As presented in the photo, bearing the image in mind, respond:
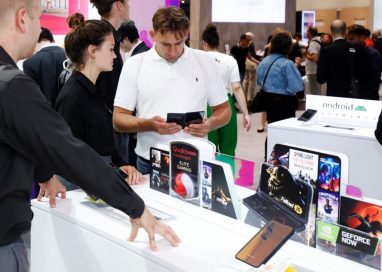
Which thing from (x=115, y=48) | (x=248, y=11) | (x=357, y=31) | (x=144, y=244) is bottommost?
(x=144, y=244)

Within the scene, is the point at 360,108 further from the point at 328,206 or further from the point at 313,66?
the point at 313,66

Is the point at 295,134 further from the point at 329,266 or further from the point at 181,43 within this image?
the point at 329,266

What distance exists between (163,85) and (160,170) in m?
0.60

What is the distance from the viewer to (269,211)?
1716 mm

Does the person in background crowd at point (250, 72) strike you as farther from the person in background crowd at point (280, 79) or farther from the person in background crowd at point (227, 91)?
the person in background crowd at point (227, 91)

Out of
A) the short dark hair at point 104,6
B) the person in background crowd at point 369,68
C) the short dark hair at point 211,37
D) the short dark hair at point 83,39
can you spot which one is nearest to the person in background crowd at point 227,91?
the short dark hair at point 211,37

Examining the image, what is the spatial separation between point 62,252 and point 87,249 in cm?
18

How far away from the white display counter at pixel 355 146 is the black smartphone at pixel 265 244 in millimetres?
2606

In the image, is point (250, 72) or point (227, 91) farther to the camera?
point (250, 72)

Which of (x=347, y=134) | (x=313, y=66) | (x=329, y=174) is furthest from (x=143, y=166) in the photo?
(x=313, y=66)

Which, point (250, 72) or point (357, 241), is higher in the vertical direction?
point (250, 72)

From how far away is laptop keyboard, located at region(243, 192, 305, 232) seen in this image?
164 cm

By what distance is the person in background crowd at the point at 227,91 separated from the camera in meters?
4.57

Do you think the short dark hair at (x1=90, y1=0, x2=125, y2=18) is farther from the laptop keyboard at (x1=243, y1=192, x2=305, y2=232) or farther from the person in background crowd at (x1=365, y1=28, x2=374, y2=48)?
the person in background crowd at (x1=365, y1=28, x2=374, y2=48)
